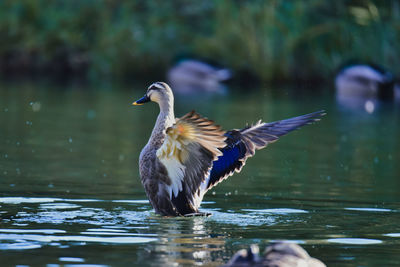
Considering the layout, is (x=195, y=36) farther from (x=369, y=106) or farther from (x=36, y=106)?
(x=36, y=106)

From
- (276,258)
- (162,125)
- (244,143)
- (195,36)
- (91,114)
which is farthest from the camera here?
(195,36)

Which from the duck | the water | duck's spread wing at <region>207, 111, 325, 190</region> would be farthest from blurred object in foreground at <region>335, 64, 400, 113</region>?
the duck

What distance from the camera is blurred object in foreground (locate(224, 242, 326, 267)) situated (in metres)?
5.39

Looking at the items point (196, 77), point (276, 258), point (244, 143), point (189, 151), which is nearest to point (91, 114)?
point (244, 143)

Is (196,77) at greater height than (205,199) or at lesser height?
greater

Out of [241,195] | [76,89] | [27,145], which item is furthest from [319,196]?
[76,89]

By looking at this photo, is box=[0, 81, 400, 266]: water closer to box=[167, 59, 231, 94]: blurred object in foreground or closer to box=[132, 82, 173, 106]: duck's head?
box=[132, 82, 173, 106]: duck's head

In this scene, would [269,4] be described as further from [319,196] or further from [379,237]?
[379,237]

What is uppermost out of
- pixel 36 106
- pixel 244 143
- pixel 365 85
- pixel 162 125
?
pixel 365 85

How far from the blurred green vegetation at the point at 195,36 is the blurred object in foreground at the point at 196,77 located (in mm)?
415

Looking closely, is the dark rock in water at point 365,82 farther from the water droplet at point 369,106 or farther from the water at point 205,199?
the water at point 205,199

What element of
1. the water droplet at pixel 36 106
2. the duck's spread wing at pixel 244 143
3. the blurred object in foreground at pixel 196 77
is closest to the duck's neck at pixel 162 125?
the duck's spread wing at pixel 244 143

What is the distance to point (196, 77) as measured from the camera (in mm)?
26406

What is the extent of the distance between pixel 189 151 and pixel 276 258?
88.4 inches
